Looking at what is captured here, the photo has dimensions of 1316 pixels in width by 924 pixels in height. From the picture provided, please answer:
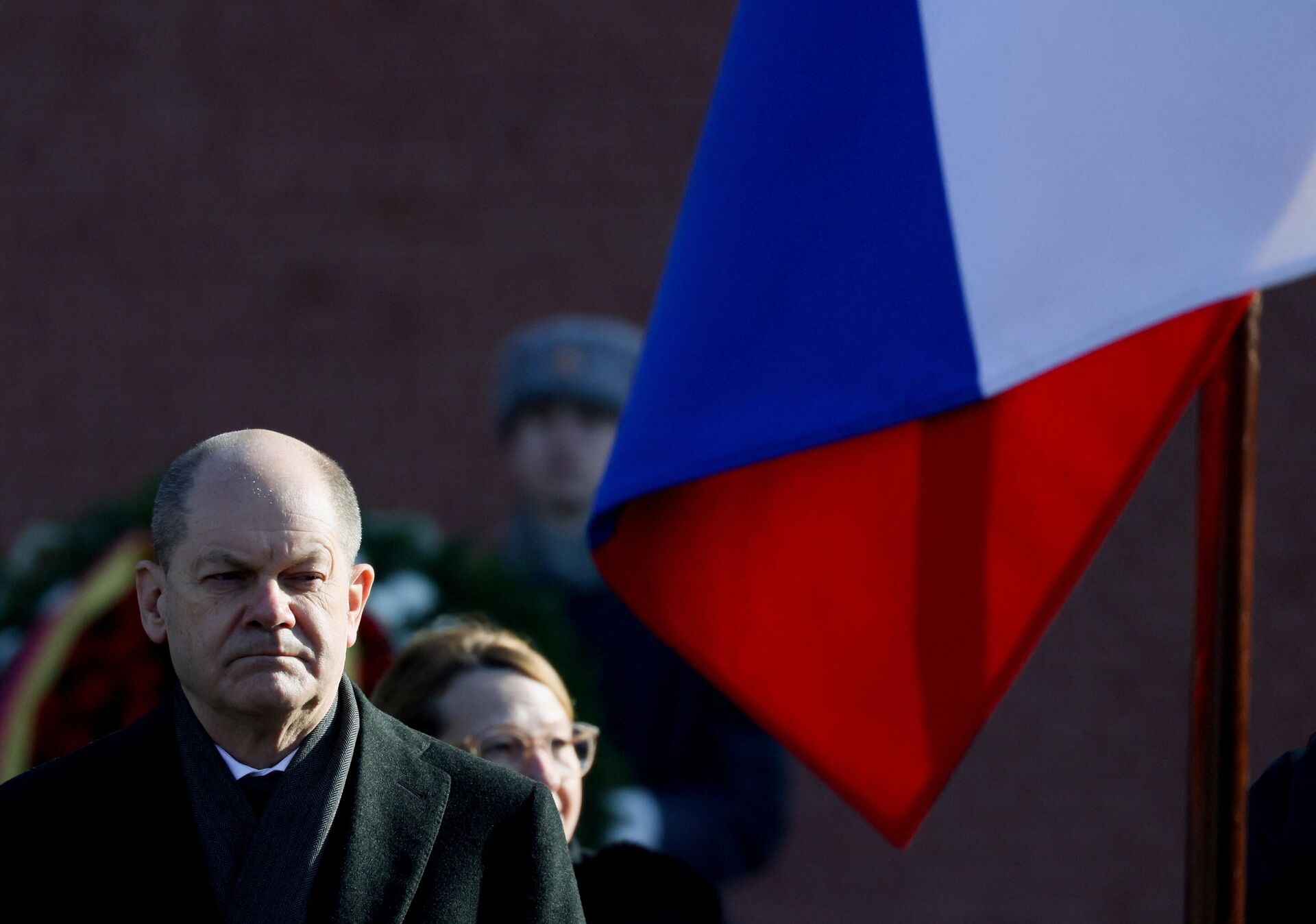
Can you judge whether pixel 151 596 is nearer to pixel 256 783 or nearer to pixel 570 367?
pixel 256 783

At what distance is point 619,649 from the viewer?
3.98 meters

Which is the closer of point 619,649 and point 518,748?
point 518,748

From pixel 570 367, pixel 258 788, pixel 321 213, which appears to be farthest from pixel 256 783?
pixel 321 213

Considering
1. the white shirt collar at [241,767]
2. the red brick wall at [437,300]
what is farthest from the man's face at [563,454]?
the white shirt collar at [241,767]

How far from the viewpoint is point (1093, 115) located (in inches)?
89.7

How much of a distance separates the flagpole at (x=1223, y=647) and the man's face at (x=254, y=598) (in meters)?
1.04

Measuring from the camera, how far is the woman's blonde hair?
253cm

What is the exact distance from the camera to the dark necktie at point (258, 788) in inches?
69.9

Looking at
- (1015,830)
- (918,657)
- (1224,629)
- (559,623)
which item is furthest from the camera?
(1015,830)

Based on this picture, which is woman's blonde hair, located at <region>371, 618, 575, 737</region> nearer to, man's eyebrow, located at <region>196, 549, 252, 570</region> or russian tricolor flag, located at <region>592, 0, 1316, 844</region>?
russian tricolor flag, located at <region>592, 0, 1316, 844</region>

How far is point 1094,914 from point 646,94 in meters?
2.73

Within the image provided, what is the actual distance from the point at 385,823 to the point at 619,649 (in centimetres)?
217

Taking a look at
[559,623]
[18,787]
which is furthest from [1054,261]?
[559,623]

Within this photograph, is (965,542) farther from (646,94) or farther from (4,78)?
(4,78)
